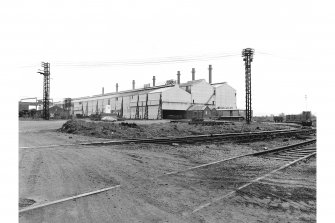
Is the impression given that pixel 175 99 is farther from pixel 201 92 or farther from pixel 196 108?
pixel 201 92

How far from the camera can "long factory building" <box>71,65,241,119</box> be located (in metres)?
45.1

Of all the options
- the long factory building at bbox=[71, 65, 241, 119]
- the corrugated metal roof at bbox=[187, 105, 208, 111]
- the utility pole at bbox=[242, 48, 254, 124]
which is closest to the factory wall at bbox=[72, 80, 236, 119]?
the long factory building at bbox=[71, 65, 241, 119]

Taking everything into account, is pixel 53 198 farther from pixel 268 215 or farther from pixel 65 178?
pixel 268 215

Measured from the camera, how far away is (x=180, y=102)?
47.6 m

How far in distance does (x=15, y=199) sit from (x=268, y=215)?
359 centimetres

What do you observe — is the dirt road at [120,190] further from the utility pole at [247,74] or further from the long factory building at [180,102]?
the long factory building at [180,102]

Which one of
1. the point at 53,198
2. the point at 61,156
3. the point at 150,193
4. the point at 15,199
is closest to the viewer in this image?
the point at 15,199

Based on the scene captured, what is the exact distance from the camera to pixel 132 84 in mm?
76875

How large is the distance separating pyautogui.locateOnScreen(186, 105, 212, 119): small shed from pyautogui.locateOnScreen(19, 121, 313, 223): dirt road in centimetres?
3608

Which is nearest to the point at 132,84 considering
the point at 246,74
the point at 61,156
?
the point at 246,74

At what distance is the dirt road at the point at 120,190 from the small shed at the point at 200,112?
36077 millimetres

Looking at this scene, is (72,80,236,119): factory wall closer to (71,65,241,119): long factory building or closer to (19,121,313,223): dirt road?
(71,65,241,119): long factory building

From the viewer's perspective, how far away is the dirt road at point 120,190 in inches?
147

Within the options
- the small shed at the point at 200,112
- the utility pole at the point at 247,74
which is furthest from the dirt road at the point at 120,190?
the small shed at the point at 200,112
